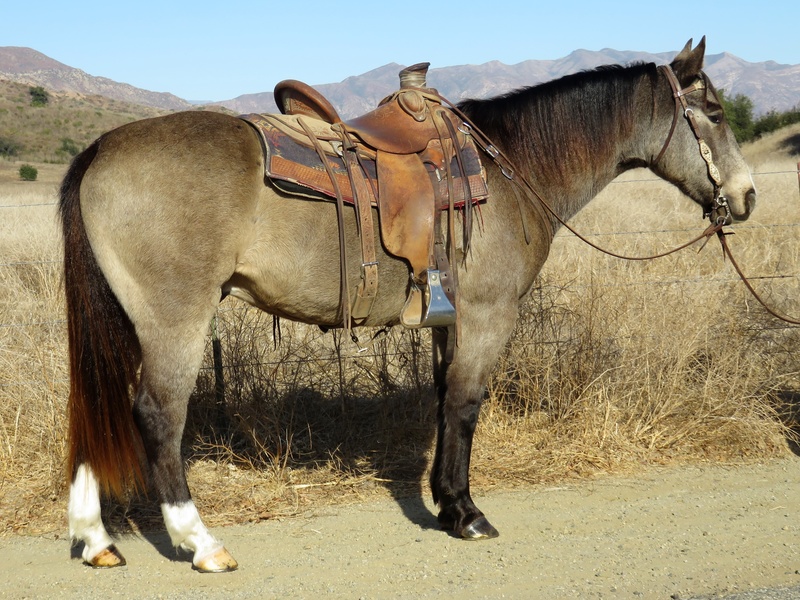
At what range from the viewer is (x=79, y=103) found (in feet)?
238

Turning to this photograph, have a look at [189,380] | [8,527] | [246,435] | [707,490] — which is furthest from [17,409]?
[707,490]

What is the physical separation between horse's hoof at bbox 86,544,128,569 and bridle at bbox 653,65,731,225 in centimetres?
315

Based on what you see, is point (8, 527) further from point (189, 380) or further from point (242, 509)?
point (189, 380)

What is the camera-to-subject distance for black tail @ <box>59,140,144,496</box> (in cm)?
316

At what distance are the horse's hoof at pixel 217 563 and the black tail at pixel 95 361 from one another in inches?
20.3

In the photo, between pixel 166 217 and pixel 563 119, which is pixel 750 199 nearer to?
pixel 563 119

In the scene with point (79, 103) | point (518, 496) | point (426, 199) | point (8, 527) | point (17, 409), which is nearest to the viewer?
point (426, 199)

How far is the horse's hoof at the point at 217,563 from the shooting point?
10.6 ft

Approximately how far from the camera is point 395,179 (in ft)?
11.2

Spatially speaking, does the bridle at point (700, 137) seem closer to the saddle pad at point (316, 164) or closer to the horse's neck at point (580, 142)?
the horse's neck at point (580, 142)

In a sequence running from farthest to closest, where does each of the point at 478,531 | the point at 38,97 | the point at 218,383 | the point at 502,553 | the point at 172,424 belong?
the point at 38,97
the point at 218,383
the point at 478,531
the point at 502,553
the point at 172,424

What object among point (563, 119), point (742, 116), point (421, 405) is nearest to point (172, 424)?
point (421, 405)

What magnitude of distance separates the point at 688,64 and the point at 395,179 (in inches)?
63.9

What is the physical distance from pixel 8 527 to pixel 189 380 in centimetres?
138
